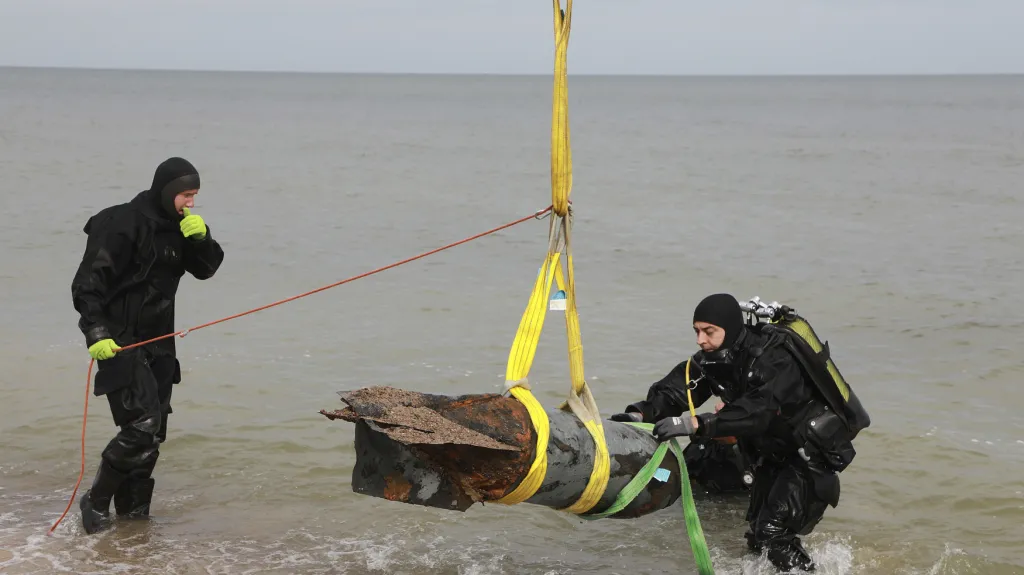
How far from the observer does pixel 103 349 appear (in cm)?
546

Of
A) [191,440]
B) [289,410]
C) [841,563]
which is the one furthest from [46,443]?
[841,563]

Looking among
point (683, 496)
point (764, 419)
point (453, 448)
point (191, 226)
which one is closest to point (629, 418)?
point (683, 496)

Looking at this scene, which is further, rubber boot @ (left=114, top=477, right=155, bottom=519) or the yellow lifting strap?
rubber boot @ (left=114, top=477, right=155, bottom=519)

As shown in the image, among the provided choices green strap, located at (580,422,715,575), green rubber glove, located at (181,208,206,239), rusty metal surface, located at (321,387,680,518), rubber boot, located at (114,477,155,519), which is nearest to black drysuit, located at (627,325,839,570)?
green strap, located at (580,422,715,575)

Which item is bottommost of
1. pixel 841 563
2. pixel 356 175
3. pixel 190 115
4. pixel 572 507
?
pixel 841 563

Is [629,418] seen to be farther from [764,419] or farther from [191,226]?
[191,226]

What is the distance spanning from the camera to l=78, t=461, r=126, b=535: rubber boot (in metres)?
5.98

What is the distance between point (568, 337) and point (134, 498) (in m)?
2.95

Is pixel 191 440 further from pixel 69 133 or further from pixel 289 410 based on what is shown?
pixel 69 133

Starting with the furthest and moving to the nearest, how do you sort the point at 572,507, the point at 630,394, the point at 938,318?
the point at 938,318
the point at 630,394
the point at 572,507

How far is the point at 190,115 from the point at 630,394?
61344 mm

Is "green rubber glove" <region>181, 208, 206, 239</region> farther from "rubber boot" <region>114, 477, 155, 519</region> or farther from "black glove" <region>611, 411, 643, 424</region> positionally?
"black glove" <region>611, 411, 643, 424</region>

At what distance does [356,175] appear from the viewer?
3022 cm

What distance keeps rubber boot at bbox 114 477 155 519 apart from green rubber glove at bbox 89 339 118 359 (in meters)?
0.99
